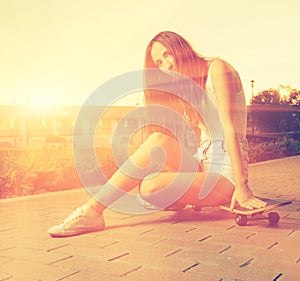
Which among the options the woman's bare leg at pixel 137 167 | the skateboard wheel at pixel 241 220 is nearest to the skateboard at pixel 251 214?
the skateboard wheel at pixel 241 220

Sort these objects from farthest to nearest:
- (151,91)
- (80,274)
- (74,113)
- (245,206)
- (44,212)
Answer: (74,113)
(44,212)
(151,91)
(245,206)
(80,274)

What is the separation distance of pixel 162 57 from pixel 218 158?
870 mm

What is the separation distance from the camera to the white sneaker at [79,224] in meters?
3.24

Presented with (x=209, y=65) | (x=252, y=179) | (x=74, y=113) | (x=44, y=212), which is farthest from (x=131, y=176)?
(x=74, y=113)

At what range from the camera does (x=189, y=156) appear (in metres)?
3.53

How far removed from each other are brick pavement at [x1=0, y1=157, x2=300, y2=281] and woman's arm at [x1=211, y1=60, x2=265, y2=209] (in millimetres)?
276

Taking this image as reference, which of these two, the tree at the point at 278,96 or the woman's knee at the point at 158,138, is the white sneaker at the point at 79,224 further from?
the tree at the point at 278,96

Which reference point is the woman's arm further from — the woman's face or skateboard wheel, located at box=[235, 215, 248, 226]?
the woman's face

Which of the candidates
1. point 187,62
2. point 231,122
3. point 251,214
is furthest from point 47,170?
point 231,122

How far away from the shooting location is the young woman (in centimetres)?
318

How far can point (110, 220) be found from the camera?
3.92 meters

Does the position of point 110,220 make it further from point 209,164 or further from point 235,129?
point 235,129

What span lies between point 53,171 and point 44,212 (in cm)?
308

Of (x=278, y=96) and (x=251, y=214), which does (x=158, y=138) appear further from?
(x=278, y=96)
